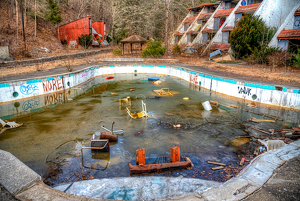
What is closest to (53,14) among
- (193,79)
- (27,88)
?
(27,88)

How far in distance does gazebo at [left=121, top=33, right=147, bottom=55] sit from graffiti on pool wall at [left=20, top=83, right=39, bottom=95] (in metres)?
22.6

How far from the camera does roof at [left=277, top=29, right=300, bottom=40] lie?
2407 centimetres

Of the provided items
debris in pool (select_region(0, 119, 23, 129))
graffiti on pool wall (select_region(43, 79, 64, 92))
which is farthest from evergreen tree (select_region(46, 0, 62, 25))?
debris in pool (select_region(0, 119, 23, 129))

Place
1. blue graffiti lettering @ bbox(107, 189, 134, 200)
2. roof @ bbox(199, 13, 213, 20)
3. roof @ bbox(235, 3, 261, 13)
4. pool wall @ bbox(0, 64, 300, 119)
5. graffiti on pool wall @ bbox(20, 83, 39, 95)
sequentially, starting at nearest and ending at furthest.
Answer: blue graffiti lettering @ bbox(107, 189, 134, 200) < pool wall @ bbox(0, 64, 300, 119) < graffiti on pool wall @ bbox(20, 83, 39, 95) < roof @ bbox(235, 3, 261, 13) < roof @ bbox(199, 13, 213, 20)

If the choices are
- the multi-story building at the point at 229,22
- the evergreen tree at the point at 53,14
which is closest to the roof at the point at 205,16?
the multi-story building at the point at 229,22

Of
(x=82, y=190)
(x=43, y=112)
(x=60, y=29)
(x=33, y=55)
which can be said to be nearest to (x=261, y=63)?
(x=43, y=112)

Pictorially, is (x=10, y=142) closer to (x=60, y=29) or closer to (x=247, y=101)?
(x=247, y=101)

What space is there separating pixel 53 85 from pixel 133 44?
77.0 ft

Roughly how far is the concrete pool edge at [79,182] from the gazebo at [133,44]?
109ft

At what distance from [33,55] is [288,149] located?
104 ft

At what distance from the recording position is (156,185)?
648 centimetres

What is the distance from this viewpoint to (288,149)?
757 centimetres

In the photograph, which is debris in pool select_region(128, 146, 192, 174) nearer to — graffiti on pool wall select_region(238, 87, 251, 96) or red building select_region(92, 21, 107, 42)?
graffiti on pool wall select_region(238, 87, 251, 96)

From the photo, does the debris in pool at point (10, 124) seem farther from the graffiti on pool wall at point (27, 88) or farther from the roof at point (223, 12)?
the roof at point (223, 12)
